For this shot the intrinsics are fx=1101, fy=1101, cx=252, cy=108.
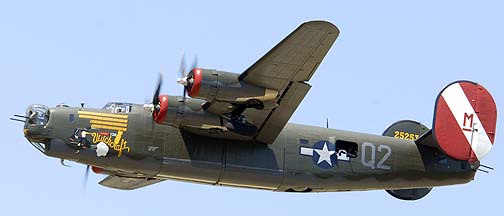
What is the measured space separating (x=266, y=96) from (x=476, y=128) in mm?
5672

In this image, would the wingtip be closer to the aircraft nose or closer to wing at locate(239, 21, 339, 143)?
wing at locate(239, 21, 339, 143)

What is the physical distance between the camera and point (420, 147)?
24609 millimetres

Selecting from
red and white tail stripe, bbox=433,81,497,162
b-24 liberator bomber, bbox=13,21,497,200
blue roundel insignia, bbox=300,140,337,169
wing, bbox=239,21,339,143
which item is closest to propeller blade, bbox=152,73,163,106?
b-24 liberator bomber, bbox=13,21,497,200

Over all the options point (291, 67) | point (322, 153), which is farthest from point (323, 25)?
point (322, 153)

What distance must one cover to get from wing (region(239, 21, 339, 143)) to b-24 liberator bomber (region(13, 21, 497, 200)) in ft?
0.06

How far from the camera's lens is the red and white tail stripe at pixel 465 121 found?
24.3 m

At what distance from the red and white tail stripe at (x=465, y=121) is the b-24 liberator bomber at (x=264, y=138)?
2 centimetres

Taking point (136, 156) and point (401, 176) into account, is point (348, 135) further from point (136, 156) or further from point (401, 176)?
point (136, 156)

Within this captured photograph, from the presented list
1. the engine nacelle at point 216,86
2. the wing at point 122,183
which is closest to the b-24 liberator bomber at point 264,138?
the engine nacelle at point 216,86

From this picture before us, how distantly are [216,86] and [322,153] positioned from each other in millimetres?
3825

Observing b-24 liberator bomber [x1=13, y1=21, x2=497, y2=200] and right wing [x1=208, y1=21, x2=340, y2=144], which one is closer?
right wing [x1=208, y1=21, x2=340, y2=144]

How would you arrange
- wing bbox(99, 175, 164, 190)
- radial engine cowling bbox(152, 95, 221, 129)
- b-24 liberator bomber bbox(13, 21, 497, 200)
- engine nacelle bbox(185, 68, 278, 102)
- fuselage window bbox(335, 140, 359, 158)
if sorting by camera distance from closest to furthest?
engine nacelle bbox(185, 68, 278, 102)
b-24 liberator bomber bbox(13, 21, 497, 200)
radial engine cowling bbox(152, 95, 221, 129)
fuselage window bbox(335, 140, 359, 158)
wing bbox(99, 175, 164, 190)

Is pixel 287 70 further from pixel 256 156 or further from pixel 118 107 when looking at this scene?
pixel 118 107

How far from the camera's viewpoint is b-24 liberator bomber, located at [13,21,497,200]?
21156 millimetres
